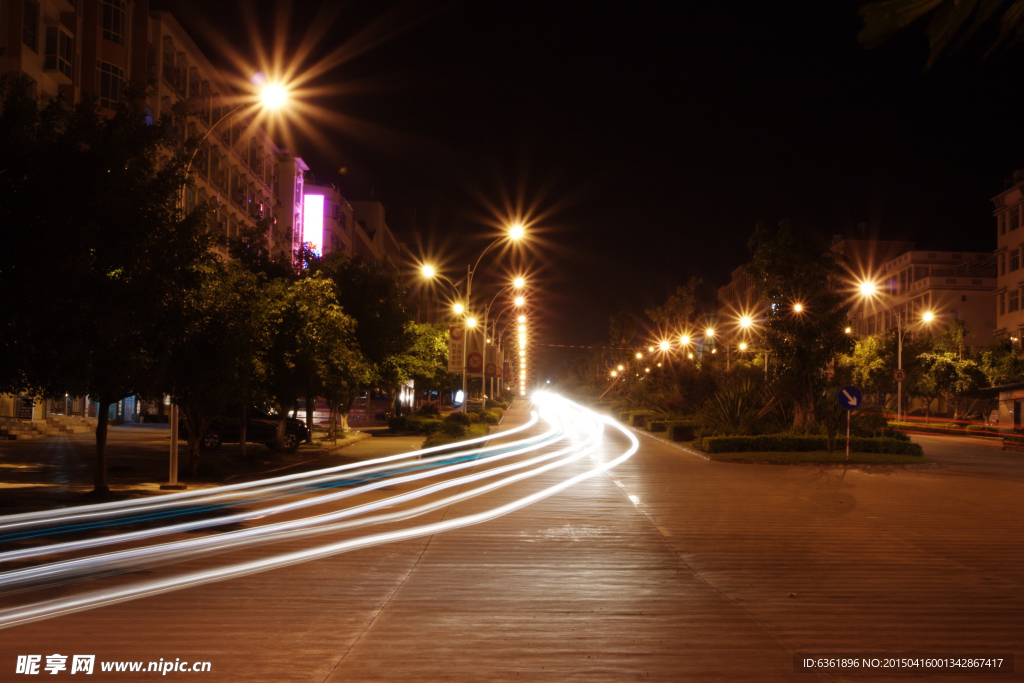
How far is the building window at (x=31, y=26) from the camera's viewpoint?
108ft

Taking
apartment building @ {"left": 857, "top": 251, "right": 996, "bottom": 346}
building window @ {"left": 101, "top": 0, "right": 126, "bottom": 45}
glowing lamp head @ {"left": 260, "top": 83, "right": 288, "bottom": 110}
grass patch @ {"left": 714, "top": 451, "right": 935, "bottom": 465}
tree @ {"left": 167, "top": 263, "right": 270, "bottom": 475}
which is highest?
building window @ {"left": 101, "top": 0, "right": 126, "bottom": 45}

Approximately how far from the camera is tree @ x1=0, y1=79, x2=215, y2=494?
12.7 meters

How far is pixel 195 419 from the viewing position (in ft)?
67.6

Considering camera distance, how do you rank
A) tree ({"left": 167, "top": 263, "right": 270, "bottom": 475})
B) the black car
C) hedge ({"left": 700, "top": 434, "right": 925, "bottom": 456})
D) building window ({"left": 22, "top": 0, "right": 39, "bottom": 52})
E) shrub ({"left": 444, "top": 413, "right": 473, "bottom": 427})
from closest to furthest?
tree ({"left": 167, "top": 263, "right": 270, "bottom": 475}), hedge ({"left": 700, "top": 434, "right": 925, "bottom": 456}), the black car, building window ({"left": 22, "top": 0, "right": 39, "bottom": 52}), shrub ({"left": 444, "top": 413, "right": 473, "bottom": 427})

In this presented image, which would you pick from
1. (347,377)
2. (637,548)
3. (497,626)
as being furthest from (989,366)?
(497,626)

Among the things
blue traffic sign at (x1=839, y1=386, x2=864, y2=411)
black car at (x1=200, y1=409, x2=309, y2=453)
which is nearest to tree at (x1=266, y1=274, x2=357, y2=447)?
black car at (x1=200, y1=409, x2=309, y2=453)

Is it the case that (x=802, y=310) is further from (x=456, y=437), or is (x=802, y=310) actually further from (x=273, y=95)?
(x=273, y=95)

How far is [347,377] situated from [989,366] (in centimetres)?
5303

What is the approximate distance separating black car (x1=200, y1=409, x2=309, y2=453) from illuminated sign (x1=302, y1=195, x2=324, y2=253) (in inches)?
1661

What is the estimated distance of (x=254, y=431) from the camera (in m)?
30.7

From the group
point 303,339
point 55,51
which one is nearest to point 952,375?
point 303,339

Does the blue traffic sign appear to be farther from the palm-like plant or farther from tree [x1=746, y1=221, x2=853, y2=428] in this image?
the palm-like plant

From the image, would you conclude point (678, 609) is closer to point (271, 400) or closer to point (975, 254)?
point (271, 400)

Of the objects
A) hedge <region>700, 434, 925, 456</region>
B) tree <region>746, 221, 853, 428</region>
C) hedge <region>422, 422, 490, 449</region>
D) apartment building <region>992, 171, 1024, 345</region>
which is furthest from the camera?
apartment building <region>992, 171, 1024, 345</region>
